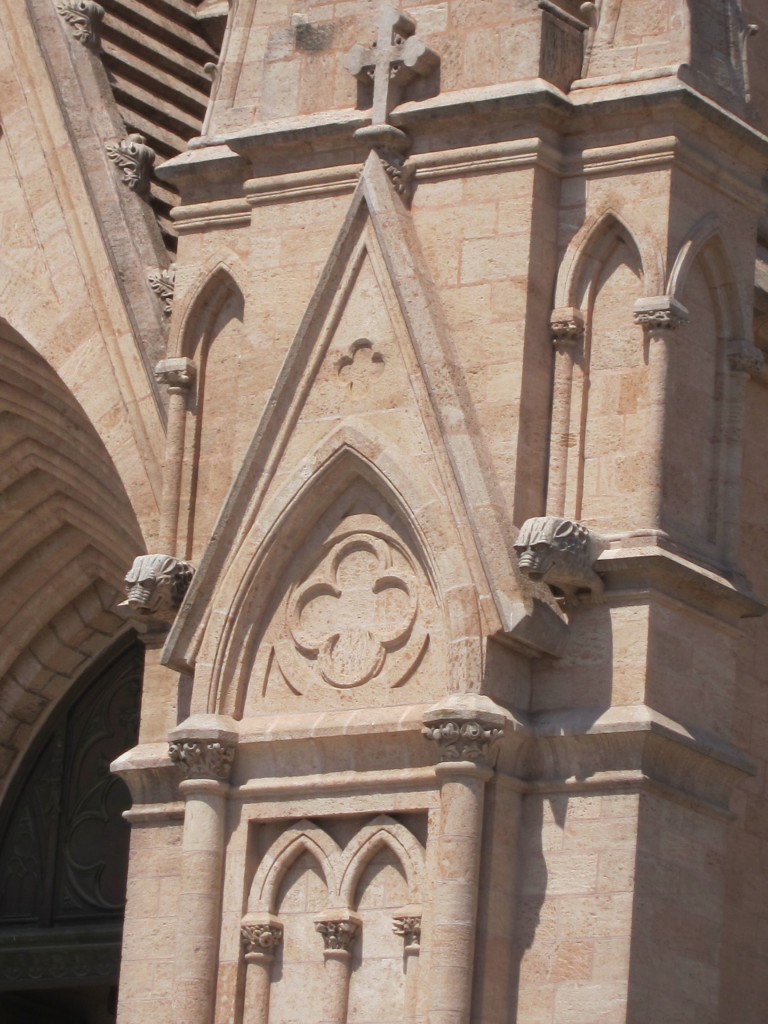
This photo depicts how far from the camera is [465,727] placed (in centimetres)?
1480

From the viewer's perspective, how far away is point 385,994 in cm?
1498

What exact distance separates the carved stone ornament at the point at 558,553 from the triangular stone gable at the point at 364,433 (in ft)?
0.50

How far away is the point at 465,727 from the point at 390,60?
10.8 ft

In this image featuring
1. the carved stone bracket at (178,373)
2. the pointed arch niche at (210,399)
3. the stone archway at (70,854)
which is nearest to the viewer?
the pointed arch niche at (210,399)

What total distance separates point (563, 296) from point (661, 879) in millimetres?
2702

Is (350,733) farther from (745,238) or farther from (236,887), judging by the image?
(745,238)

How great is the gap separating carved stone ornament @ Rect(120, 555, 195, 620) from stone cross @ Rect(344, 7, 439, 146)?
2291 millimetres

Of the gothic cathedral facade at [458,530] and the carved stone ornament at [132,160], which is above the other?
the carved stone ornament at [132,160]

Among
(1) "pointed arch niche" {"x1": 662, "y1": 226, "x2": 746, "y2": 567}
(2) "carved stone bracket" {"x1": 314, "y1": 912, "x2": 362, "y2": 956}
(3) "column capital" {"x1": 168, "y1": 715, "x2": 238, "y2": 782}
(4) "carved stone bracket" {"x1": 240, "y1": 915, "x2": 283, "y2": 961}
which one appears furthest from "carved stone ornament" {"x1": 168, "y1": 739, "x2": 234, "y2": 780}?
(1) "pointed arch niche" {"x1": 662, "y1": 226, "x2": 746, "y2": 567}

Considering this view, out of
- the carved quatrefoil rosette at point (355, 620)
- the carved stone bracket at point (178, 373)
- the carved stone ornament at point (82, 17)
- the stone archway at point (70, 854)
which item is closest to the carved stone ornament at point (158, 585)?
the carved quatrefoil rosette at point (355, 620)

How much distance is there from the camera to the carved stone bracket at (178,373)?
55.1 feet

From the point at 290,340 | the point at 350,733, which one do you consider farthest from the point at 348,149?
the point at 350,733

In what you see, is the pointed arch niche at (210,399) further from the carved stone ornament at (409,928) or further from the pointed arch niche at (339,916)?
the carved stone ornament at (409,928)

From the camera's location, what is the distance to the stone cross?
15961 mm
